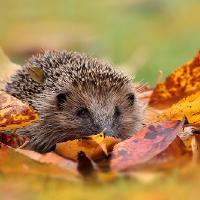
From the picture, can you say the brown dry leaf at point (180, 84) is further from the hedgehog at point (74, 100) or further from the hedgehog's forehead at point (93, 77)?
the hedgehog's forehead at point (93, 77)

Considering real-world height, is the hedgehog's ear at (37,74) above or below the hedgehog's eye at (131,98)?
above

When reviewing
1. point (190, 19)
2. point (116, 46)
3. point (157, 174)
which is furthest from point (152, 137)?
point (190, 19)

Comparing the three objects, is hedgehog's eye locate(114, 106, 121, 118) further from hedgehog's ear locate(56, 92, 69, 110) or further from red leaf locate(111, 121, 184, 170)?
red leaf locate(111, 121, 184, 170)

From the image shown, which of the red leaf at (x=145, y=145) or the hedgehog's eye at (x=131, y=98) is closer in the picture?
the red leaf at (x=145, y=145)

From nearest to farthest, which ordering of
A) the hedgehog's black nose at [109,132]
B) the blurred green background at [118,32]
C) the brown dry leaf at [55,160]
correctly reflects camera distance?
the brown dry leaf at [55,160] → the hedgehog's black nose at [109,132] → the blurred green background at [118,32]

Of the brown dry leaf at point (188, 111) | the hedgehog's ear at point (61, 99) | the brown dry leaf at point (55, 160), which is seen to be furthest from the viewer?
the hedgehog's ear at point (61, 99)

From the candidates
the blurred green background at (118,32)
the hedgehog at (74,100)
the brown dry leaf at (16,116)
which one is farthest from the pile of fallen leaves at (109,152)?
the blurred green background at (118,32)

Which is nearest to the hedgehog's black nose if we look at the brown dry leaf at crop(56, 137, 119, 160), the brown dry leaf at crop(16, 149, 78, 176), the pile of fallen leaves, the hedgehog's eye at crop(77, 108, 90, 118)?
the hedgehog's eye at crop(77, 108, 90, 118)
